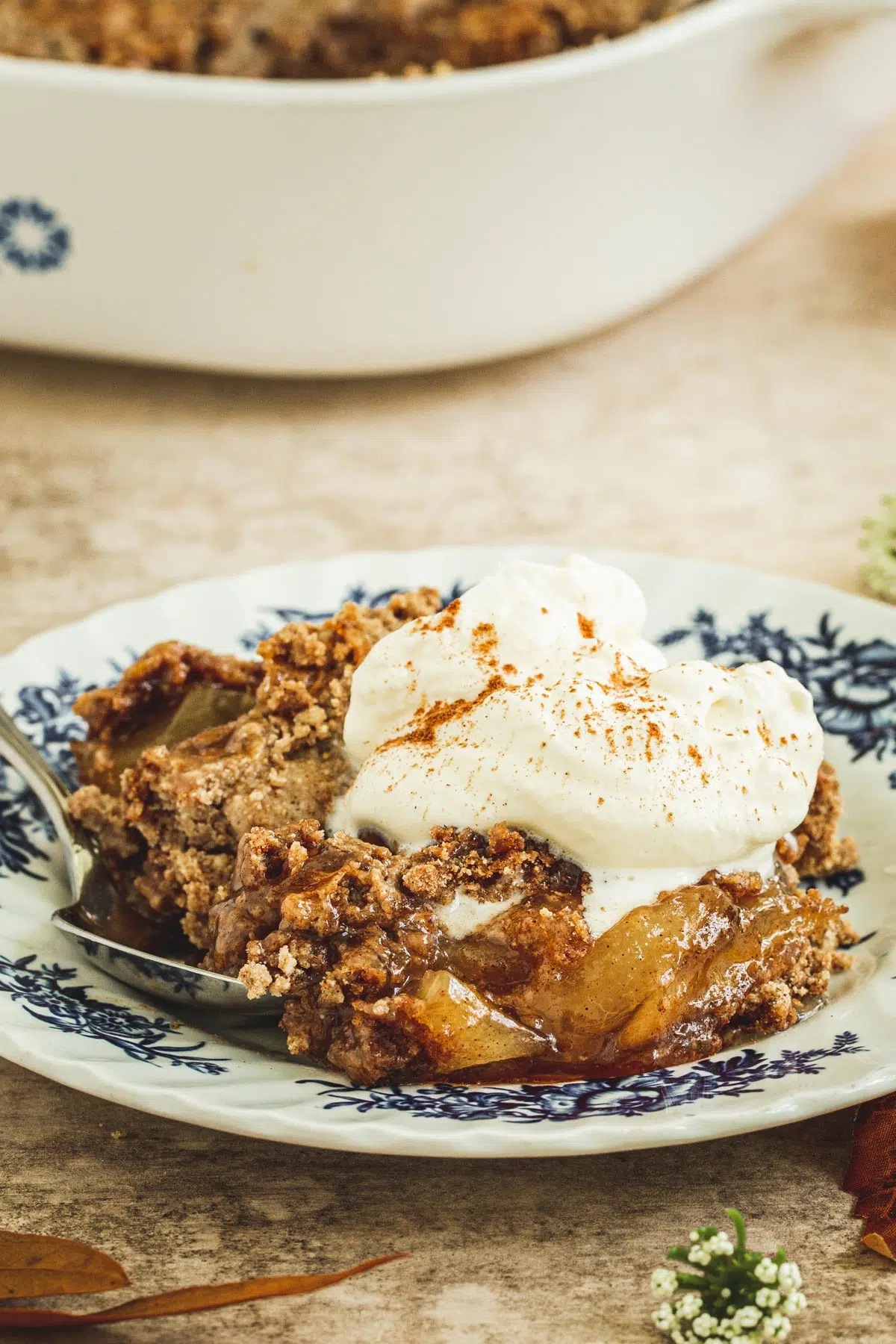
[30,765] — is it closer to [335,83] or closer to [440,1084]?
[440,1084]

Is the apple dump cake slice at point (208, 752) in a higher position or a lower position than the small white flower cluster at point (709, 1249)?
higher

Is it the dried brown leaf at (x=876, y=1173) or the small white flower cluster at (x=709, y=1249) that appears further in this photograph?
the dried brown leaf at (x=876, y=1173)

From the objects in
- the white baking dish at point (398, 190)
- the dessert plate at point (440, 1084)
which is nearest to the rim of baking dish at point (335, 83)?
the white baking dish at point (398, 190)

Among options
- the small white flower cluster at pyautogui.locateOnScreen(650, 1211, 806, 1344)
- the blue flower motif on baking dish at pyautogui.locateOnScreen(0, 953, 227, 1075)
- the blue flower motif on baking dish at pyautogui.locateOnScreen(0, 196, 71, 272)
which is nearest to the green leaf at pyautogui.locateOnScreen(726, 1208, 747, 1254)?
the small white flower cluster at pyautogui.locateOnScreen(650, 1211, 806, 1344)

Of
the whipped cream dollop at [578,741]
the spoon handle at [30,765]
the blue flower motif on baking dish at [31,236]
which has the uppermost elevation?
the blue flower motif on baking dish at [31,236]

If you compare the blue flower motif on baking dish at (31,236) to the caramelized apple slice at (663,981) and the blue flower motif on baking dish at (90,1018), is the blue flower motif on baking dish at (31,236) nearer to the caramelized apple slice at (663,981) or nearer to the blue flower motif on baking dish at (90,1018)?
the blue flower motif on baking dish at (90,1018)

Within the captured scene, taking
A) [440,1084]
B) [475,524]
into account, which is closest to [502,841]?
[440,1084]

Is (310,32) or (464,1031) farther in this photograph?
(310,32)
